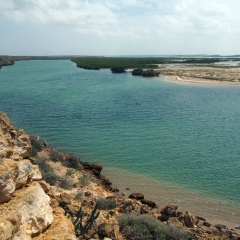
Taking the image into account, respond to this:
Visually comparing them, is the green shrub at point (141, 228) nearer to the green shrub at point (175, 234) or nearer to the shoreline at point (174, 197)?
the green shrub at point (175, 234)

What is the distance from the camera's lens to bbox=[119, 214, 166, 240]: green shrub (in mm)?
11289

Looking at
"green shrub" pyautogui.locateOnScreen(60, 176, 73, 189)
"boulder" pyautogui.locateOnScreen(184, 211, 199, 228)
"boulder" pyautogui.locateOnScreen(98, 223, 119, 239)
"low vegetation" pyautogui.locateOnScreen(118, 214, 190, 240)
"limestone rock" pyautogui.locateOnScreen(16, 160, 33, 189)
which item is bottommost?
"boulder" pyautogui.locateOnScreen(184, 211, 199, 228)

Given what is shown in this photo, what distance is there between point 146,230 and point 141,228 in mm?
215

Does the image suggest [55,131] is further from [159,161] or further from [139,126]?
[159,161]

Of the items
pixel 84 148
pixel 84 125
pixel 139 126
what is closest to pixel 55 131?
pixel 84 125

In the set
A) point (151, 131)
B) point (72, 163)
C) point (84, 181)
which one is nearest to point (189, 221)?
point (84, 181)

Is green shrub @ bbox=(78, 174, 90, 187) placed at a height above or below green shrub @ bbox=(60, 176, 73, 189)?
below

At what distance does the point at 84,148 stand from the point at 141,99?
85.6ft

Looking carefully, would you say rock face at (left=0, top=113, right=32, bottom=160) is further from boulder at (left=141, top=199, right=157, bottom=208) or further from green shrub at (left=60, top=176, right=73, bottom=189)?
boulder at (left=141, top=199, right=157, bottom=208)

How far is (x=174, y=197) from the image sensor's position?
58.0 feet

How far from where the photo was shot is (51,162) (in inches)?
810

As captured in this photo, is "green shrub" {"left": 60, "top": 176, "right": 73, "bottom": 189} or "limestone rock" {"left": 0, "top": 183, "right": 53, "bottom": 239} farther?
→ "green shrub" {"left": 60, "top": 176, "right": 73, "bottom": 189}

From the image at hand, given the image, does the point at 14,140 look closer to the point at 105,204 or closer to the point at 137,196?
the point at 105,204

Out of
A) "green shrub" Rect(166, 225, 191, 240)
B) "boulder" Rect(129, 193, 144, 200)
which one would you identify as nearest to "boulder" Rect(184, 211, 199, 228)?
"green shrub" Rect(166, 225, 191, 240)
